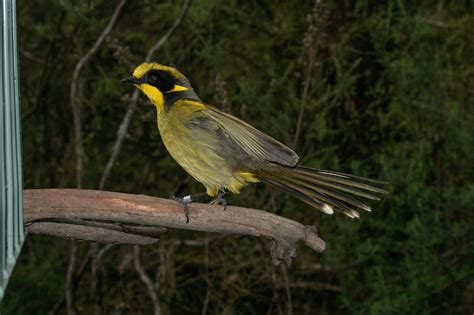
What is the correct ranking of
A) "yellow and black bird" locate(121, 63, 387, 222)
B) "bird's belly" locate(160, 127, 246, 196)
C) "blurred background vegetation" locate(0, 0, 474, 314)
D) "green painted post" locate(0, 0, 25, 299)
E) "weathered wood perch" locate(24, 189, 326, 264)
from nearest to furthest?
"green painted post" locate(0, 0, 25, 299) → "weathered wood perch" locate(24, 189, 326, 264) → "yellow and black bird" locate(121, 63, 387, 222) → "bird's belly" locate(160, 127, 246, 196) → "blurred background vegetation" locate(0, 0, 474, 314)

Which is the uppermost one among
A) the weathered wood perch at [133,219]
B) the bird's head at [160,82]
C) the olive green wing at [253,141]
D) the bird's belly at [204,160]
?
the bird's head at [160,82]

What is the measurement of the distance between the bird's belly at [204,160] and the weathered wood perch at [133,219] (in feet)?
0.31

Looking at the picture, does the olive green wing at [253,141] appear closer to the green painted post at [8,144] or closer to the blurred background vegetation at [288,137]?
the green painted post at [8,144]

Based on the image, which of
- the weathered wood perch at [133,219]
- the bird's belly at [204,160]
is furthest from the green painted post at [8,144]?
the bird's belly at [204,160]

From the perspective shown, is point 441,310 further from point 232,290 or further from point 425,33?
point 425,33

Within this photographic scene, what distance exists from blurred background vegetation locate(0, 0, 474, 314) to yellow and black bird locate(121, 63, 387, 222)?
1009 mm

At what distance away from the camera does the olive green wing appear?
2.04m

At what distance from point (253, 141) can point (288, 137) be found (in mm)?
1243

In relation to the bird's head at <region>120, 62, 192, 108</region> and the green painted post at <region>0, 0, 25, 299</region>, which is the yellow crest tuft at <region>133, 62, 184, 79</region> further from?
the green painted post at <region>0, 0, 25, 299</region>

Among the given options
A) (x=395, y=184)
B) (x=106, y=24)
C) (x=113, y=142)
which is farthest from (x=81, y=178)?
(x=395, y=184)

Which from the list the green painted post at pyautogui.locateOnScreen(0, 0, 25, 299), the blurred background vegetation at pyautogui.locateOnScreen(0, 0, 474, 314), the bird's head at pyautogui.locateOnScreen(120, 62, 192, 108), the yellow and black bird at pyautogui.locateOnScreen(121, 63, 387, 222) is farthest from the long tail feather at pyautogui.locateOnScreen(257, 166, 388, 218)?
the blurred background vegetation at pyautogui.locateOnScreen(0, 0, 474, 314)

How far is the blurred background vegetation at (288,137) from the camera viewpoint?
335 centimetres

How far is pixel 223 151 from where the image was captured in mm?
2148

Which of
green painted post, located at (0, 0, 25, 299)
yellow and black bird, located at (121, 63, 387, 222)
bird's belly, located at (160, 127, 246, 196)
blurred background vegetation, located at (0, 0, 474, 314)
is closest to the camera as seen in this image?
green painted post, located at (0, 0, 25, 299)
